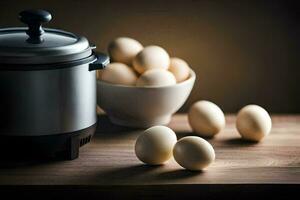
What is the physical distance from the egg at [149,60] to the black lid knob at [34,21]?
272mm

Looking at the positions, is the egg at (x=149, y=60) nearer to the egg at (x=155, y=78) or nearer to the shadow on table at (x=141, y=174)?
the egg at (x=155, y=78)

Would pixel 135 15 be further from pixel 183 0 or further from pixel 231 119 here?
pixel 231 119

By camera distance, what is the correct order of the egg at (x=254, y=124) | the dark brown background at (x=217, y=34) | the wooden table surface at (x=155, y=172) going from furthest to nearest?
the dark brown background at (x=217, y=34) → the egg at (x=254, y=124) → the wooden table surface at (x=155, y=172)

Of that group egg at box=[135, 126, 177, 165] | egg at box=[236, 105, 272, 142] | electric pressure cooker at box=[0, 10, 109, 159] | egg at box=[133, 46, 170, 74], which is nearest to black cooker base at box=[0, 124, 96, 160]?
electric pressure cooker at box=[0, 10, 109, 159]

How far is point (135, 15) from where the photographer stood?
1.44 meters

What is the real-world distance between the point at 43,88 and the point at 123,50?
319 millimetres

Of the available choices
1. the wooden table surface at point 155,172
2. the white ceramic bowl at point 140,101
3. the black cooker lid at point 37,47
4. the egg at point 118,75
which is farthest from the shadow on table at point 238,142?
the black cooker lid at point 37,47

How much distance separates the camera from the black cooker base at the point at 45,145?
1068 millimetres

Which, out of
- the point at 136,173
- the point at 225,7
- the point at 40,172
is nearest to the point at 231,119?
the point at 225,7

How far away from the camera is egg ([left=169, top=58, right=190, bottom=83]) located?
4.37 ft

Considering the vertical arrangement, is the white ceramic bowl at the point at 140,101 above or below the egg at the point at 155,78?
below

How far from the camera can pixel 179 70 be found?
4.37 feet

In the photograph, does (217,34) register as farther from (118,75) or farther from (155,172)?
(155,172)

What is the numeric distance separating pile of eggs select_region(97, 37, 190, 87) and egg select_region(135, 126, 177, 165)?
172 millimetres
